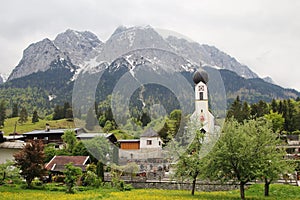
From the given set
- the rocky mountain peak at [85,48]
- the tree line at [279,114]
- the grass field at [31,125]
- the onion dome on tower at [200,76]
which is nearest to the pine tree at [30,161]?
the rocky mountain peak at [85,48]

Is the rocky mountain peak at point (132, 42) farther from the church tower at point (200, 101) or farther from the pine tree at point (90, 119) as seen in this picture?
the pine tree at point (90, 119)

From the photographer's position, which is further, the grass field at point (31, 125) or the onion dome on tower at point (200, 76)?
the grass field at point (31, 125)

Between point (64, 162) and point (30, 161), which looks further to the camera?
point (64, 162)

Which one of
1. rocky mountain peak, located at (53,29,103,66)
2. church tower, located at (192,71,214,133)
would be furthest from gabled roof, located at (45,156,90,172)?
church tower, located at (192,71,214,133)

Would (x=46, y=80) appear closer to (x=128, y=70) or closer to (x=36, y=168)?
(x=36, y=168)

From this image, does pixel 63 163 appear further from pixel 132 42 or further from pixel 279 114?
pixel 279 114

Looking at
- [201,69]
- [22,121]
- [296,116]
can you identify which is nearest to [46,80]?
[22,121]

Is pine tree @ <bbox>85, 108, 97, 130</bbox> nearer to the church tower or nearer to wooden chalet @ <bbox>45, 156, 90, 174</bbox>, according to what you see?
the church tower

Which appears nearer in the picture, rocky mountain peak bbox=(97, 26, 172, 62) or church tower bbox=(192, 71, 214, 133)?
rocky mountain peak bbox=(97, 26, 172, 62)

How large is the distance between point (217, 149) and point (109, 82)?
8.21 metres

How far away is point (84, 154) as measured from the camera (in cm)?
3850

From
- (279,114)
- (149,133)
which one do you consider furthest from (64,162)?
(279,114)

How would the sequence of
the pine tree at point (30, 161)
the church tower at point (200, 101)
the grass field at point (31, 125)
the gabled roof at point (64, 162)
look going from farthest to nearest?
the grass field at point (31, 125) < the gabled roof at point (64, 162) < the pine tree at point (30, 161) < the church tower at point (200, 101)

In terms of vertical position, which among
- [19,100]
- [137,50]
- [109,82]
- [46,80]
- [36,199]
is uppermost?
[46,80]
